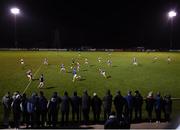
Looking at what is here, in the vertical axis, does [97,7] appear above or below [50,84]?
above

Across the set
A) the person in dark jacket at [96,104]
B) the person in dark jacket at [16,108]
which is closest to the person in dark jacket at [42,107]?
the person in dark jacket at [16,108]

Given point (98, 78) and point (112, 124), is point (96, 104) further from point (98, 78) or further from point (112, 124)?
point (98, 78)

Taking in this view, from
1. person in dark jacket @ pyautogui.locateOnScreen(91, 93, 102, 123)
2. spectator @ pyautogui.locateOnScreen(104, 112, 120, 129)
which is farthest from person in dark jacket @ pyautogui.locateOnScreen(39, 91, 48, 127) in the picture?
spectator @ pyautogui.locateOnScreen(104, 112, 120, 129)

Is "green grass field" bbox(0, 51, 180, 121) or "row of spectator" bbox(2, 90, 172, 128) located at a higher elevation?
"green grass field" bbox(0, 51, 180, 121)

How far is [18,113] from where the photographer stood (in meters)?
22.8

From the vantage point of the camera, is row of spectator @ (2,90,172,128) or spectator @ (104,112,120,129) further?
row of spectator @ (2,90,172,128)

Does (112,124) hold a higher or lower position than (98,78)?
lower

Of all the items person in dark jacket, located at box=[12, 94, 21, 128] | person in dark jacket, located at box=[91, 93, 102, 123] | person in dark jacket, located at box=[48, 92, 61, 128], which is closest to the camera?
person in dark jacket, located at box=[12, 94, 21, 128]

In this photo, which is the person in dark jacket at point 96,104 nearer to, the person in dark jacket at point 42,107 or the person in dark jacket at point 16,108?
the person in dark jacket at point 42,107

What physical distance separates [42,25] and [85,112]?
95222mm

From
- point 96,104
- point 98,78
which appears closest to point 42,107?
point 96,104

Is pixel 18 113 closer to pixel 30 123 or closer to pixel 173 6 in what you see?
pixel 30 123

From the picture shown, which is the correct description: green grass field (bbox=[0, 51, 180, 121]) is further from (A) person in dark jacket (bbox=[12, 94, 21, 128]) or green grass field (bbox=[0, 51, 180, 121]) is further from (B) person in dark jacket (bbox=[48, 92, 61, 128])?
(A) person in dark jacket (bbox=[12, 94, 21, 128])

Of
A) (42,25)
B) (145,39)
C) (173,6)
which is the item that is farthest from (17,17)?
(173,6)
